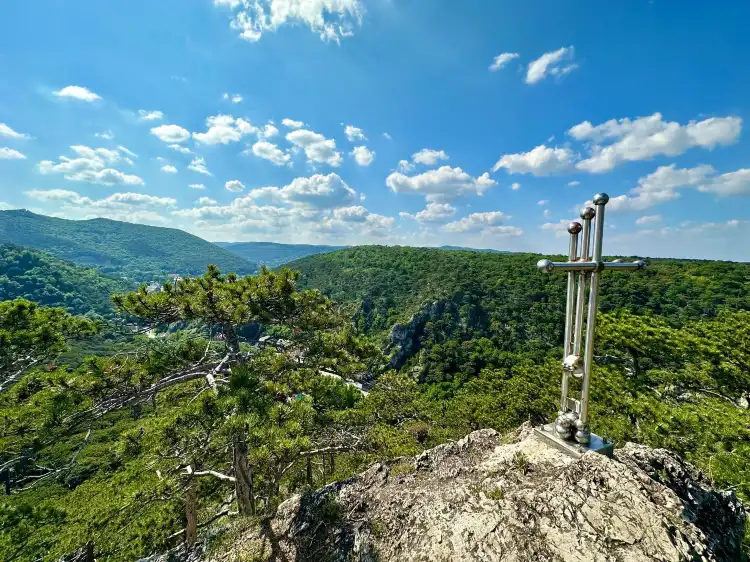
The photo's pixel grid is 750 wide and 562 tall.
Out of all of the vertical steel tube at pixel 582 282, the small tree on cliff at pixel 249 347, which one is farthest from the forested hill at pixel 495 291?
the vertical steel tube at pixel 582 282

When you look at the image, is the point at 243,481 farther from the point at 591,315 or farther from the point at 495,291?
the point at 495,291

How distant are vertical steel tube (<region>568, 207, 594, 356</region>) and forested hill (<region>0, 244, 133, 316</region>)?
114m

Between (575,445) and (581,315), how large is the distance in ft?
4.42

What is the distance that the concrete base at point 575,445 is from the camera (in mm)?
3350

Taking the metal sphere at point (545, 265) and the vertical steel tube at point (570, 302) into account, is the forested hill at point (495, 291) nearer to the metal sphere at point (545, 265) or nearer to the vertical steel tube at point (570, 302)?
the vertical steel tube at point (570, 302)

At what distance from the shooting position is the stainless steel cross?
3.24m

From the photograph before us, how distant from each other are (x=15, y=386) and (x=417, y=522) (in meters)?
6.49

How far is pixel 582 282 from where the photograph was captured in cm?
344

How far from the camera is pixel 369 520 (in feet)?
11.4

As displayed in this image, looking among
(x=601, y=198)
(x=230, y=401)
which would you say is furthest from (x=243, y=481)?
(x=601, y=198)

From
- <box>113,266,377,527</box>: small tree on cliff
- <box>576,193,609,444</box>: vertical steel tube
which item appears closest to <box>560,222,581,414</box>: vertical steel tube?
<box>576,193,609,444</box>: vertical steel tube

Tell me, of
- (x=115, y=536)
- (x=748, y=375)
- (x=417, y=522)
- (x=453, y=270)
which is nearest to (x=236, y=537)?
(x=417, y=522)

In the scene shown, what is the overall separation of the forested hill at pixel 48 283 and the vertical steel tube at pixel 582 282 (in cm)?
11428

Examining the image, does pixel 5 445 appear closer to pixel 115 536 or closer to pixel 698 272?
pixel 115 536
